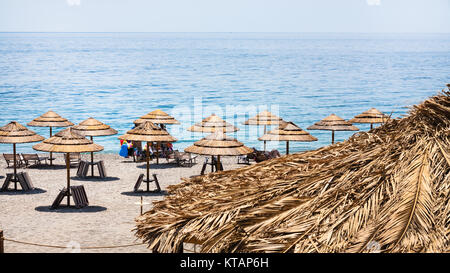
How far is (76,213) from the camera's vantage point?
47.3 ft

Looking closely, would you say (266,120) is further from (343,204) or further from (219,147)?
(343,204)

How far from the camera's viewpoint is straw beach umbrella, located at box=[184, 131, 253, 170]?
613 inches

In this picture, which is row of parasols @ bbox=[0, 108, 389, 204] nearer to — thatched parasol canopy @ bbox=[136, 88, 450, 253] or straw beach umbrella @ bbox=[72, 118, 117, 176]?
straw beach umbrella @ bbox=[72, 118, 117, 176]

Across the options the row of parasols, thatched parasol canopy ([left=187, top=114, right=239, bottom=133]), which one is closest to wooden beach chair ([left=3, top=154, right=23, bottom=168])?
the row of parasols

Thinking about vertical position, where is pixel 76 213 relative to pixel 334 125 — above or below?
below

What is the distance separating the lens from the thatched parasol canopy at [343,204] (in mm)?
5082

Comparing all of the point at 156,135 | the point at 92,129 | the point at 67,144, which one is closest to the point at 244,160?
the point at 92,129

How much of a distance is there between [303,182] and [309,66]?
118508 mm

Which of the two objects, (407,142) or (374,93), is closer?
(407,142)

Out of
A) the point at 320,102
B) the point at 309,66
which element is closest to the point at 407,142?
the point at 320,102

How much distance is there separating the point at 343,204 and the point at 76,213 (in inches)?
399

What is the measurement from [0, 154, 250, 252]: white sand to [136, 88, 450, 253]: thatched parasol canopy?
3764mm
